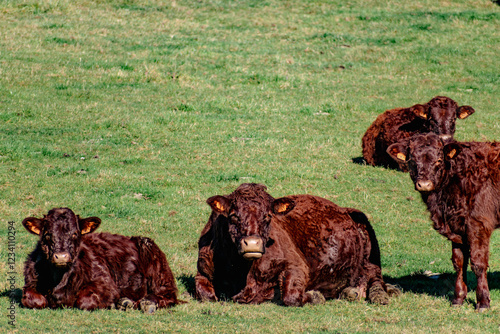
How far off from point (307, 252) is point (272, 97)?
1455 centimetres

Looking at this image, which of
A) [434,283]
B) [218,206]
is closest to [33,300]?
[218,206]

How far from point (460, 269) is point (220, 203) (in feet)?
11.8

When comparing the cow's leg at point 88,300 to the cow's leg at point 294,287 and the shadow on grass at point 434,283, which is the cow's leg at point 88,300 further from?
the shadow on grass at point 434,283

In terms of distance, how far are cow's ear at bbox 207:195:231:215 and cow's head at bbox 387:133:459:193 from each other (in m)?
2.55

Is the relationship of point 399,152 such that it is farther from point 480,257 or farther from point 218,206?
point 218,206

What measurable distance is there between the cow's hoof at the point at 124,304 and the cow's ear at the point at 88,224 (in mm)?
999

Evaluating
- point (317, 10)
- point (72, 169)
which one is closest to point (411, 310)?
point (72, 169)

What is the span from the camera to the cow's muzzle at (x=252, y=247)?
9609mm

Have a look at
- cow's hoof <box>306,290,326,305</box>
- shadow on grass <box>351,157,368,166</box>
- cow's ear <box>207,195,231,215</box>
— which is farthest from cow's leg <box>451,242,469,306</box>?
shadow on grass <box>351,157,368,166</box>

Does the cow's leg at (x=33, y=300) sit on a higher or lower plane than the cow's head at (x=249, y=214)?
lower

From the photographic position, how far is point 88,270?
9922 millimetres

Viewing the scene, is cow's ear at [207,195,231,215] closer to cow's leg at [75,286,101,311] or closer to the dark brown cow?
cow's leg at [75,286,101,311]

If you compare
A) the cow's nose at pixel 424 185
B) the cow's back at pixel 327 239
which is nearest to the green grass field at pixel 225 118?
the cow's back at pixel 327 239

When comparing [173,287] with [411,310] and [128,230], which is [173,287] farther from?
[128,230]
